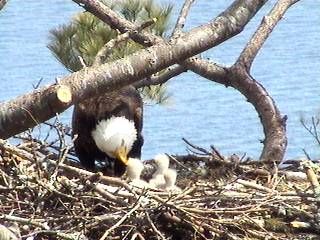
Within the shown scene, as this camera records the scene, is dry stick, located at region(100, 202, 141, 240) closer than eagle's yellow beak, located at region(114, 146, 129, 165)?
Yes

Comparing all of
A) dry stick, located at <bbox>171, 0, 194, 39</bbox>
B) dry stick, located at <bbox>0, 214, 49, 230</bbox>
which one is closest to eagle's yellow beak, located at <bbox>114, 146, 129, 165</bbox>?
dry stick, located at <bbox>171, 0, 194, 39</bbox>

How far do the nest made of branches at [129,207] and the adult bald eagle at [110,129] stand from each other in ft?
2.18

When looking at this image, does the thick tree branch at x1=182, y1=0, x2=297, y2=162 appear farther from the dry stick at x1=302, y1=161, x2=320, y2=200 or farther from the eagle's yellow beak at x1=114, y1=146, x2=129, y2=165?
the dry stick at x1=302, y1=161, x2=320, y2=200

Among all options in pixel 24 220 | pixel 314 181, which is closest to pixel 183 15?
pixel 314 181

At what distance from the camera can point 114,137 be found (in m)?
4.15

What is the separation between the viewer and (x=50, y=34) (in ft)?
16.5

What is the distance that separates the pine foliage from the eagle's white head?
58 centimetres

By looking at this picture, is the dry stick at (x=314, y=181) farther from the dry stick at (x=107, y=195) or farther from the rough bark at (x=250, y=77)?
the rough bark at (x=250, y=77)

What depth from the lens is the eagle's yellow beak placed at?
416 cm

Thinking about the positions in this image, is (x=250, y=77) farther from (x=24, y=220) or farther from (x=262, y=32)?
(x=24, y=220)

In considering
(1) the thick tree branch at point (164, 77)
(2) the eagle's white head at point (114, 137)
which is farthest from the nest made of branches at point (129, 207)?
(1) the thick tree branch at point (164, 77)

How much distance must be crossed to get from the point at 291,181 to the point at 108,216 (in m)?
1.04

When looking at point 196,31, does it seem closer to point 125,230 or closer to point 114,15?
point 125,230

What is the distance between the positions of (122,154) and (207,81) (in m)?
1.86
